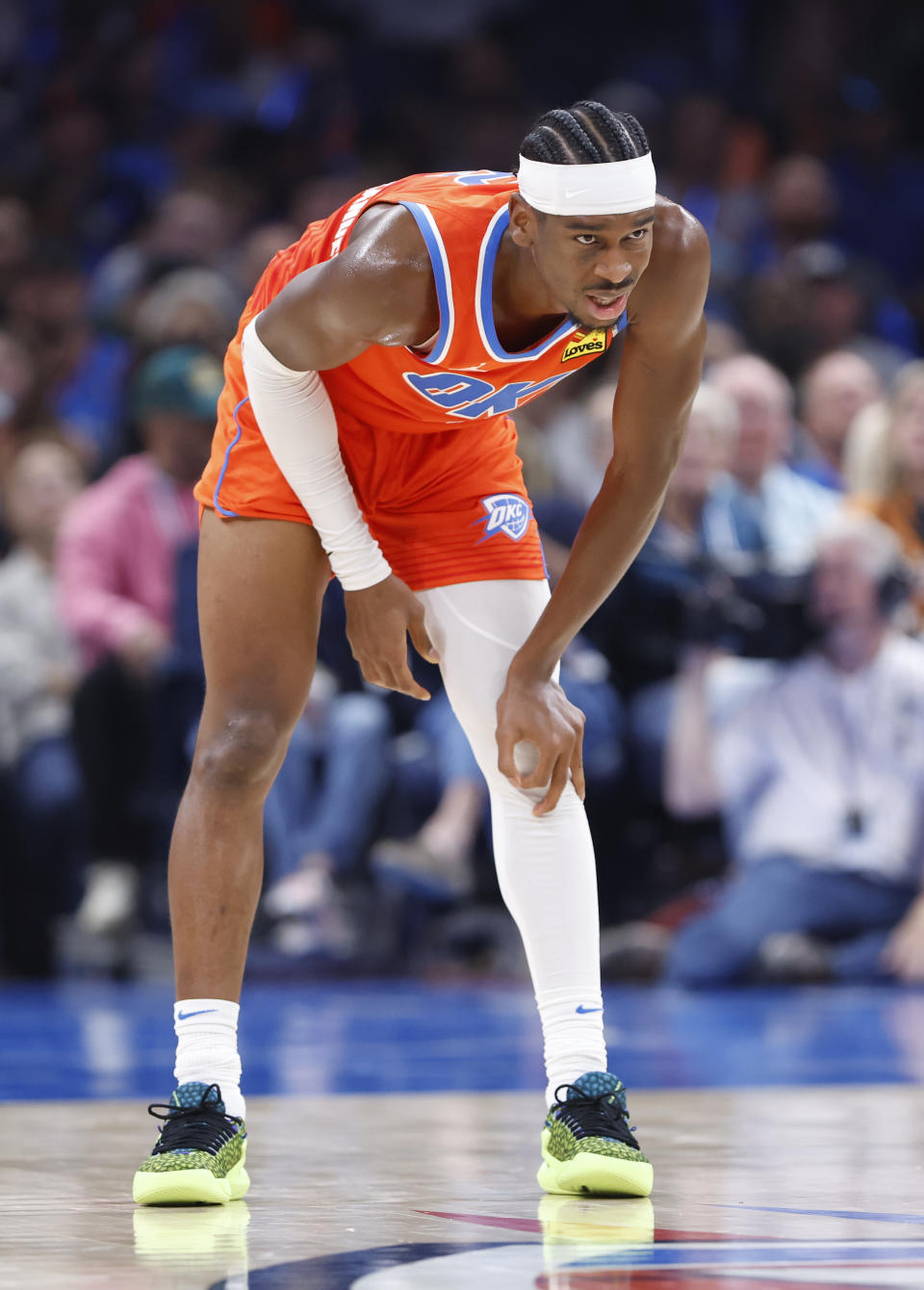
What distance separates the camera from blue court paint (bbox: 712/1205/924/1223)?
8.36 ft

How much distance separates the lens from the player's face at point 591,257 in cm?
266

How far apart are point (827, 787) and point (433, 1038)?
1817mm

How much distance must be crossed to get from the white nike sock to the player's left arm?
53 cm

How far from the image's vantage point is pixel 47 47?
36.7 feet

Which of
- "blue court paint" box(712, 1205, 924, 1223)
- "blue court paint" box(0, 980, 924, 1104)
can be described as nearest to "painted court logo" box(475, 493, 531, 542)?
"blue court paint" box(712, 1205, 924, 1223)

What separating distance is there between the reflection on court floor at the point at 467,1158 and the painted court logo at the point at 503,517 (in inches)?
36.9

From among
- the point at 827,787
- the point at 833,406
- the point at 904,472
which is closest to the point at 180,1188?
the point at 827,787

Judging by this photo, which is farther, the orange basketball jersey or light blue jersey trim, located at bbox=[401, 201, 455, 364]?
the orange basketball jersey

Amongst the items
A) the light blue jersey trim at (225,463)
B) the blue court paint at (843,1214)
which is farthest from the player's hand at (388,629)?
the blue court paint at (843,1214)

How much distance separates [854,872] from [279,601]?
3681 millimetres

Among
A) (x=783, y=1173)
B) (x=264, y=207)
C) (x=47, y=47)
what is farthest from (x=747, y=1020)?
(x=47, y=47)

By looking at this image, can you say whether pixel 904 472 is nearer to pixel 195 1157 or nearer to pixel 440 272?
pixel 440 272

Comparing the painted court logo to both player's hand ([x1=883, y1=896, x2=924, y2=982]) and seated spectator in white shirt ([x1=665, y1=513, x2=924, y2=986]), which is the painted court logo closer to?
seated spectator in white shirt ([x1=665, y1=513, x2=924, y2=986])

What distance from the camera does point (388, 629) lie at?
2943 millimetres
